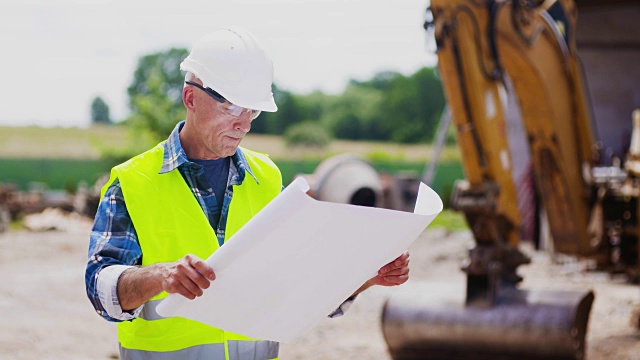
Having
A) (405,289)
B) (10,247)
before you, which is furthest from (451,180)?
(405,289)

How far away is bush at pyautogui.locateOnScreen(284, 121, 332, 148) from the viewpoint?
5697 cm

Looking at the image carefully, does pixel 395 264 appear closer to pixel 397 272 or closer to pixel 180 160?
pixel 397 272

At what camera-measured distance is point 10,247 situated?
50.4 feet

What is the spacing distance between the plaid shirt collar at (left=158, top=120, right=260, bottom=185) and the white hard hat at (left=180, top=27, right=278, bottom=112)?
7.3 inches

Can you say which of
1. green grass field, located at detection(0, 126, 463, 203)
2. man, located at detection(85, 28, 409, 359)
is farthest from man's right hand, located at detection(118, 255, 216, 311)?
green grass field, located at detection(0, 126, 463, 203)

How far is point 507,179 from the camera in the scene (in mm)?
6512

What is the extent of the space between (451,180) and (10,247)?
1872 cm

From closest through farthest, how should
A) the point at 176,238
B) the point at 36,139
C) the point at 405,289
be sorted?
the point at 176,238 < the point at 405,289 < the point at 36,139

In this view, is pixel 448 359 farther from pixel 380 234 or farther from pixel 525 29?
pixel 380 234

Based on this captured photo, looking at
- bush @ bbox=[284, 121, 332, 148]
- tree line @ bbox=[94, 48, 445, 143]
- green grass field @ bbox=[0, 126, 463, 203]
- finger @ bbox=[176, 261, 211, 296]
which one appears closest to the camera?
finger @ bbox=[176, 261, 211, 296]

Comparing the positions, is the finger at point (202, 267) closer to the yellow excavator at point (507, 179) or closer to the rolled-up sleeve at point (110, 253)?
the rolled-up sleeve at point (110, 253)

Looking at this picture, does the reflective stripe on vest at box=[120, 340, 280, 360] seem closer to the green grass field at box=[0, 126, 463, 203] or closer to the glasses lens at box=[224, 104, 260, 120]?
the glasses lens at box=[224, 104, 260, 120]

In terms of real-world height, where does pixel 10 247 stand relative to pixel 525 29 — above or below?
below

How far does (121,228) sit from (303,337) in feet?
20.3
